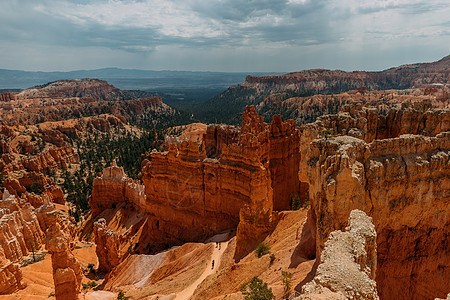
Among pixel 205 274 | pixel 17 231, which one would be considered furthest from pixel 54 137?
pixel 205 274

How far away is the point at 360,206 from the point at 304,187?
992 inches

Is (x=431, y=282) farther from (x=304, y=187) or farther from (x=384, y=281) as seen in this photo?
(x=304, y=187)

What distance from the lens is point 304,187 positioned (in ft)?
124

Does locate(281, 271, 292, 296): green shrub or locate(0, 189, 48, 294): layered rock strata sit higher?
locate(281, 271, 292, 296): green shrub

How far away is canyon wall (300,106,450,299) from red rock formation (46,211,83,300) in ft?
56.9

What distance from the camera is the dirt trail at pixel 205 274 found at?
2081cm

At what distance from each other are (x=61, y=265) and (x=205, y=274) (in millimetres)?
10832

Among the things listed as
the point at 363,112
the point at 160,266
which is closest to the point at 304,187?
the point at 363,112

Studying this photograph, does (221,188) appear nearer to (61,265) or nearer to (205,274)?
(205,274)

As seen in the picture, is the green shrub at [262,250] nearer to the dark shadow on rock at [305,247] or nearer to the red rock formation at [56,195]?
the dark shadow on rock at [305,247]

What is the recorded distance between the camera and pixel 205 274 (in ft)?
75.9

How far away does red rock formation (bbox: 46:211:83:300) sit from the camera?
63.9 feet

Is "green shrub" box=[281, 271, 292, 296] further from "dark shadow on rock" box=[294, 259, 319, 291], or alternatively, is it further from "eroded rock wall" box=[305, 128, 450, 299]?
"eroded rock wall" box=[305, 128, 450, 299]

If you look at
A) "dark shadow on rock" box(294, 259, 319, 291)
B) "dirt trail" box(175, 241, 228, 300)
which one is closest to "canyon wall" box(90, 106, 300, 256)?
"dirt trail" box(175, 241, 228, 300)
